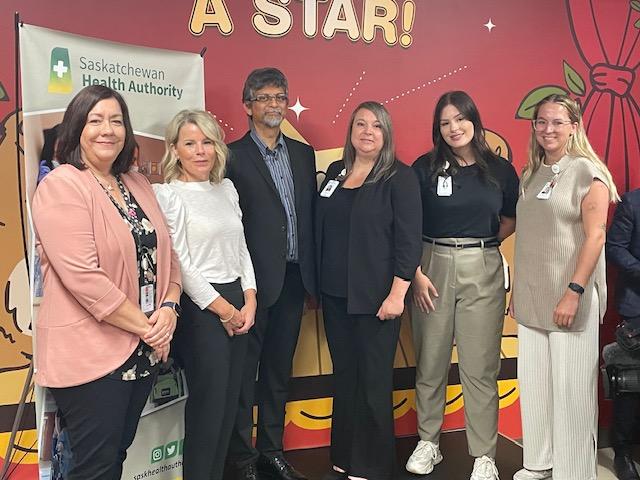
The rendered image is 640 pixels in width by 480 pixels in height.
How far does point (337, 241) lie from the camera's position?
8.87 feet

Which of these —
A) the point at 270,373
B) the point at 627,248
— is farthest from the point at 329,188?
the point at 627,248

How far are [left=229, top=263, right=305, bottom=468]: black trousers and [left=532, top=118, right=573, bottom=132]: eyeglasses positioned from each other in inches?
49.1

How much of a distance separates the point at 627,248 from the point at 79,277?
2672mm

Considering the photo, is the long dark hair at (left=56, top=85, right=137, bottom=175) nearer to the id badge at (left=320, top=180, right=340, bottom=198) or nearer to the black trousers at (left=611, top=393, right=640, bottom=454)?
the id badge at (left=320, top=180, right=340, bottom=198)

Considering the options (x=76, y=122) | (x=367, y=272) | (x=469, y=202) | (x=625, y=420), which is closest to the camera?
(x=76, y=122)

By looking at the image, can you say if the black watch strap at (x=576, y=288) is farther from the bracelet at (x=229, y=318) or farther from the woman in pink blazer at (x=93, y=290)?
the woman in pink blazer at (x=93, y=290)

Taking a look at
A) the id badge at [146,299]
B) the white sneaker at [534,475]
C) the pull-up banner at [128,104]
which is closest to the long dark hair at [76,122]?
the pull-up banner at [128,104]

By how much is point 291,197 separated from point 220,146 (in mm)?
485

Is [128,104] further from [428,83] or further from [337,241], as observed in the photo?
[428,83]

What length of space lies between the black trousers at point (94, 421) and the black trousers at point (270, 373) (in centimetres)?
80

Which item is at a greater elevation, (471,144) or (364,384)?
(471,144)

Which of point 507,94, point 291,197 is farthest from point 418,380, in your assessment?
point 507,94

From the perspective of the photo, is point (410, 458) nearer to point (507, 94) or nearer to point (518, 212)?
point (518, 212)

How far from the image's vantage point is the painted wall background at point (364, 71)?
9.13 feet
